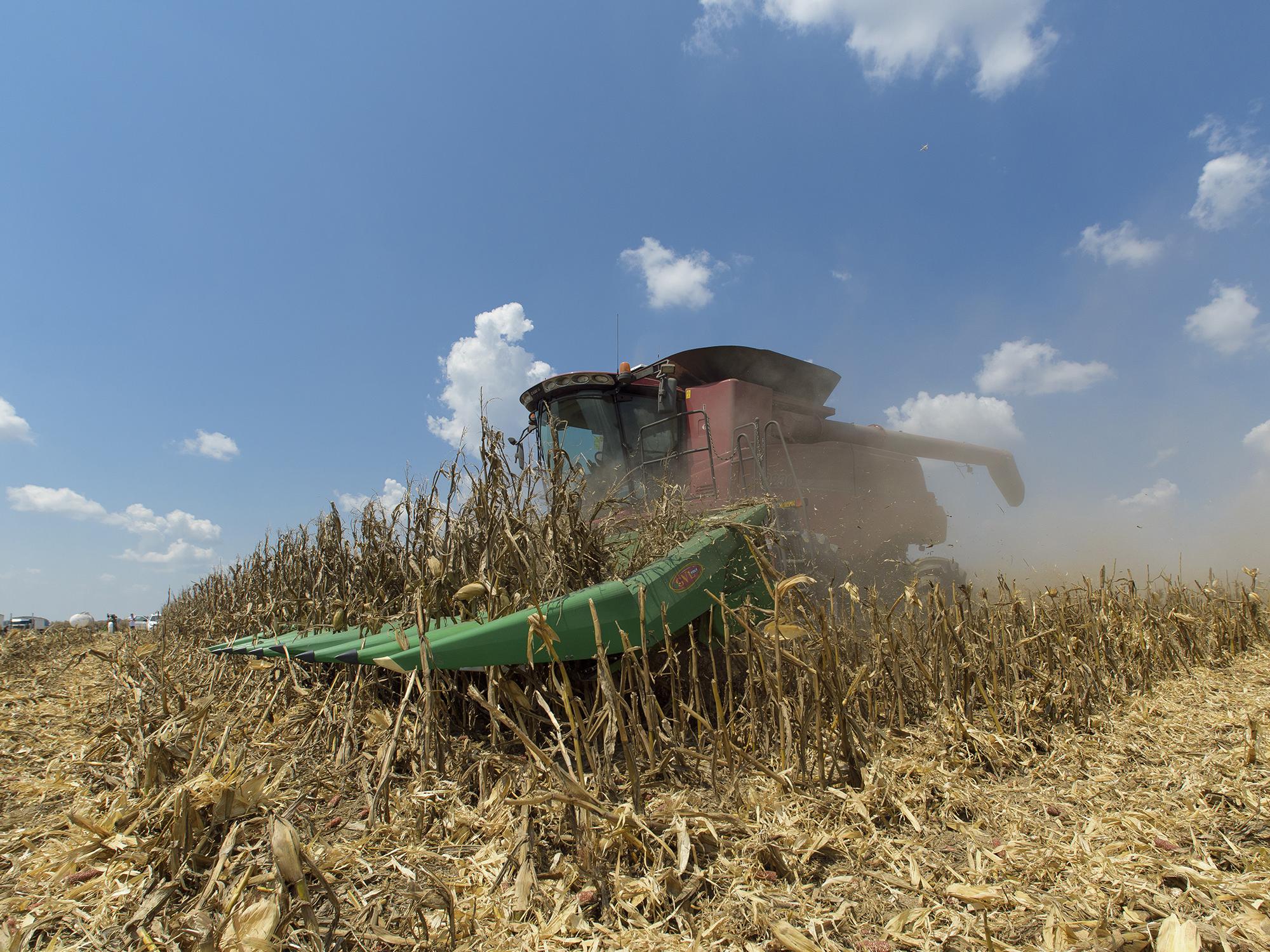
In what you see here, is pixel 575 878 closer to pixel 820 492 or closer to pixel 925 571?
pixel 820 492

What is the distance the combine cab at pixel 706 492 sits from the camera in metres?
2.25

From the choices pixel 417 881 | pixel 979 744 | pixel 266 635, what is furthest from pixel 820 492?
pixel 417 881

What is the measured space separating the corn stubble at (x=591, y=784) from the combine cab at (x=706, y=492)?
0.14 meters

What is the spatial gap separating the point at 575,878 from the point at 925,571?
20.8ft

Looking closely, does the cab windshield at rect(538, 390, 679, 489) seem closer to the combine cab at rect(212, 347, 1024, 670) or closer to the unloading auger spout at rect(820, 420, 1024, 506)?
the combine cab at rect(212, 347, 1024, 670)

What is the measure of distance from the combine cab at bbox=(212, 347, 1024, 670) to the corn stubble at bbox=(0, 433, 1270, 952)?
0.14 m

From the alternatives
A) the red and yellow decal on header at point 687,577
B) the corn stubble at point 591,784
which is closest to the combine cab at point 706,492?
the red and yellow decal on header at point 687,577

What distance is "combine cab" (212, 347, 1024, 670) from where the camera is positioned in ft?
7.39

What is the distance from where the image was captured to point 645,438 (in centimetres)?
555

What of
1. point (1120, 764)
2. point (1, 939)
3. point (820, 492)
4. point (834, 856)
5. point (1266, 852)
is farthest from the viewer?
point (820, 492)

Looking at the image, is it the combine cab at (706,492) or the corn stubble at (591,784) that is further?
the combine cab at (706,492)

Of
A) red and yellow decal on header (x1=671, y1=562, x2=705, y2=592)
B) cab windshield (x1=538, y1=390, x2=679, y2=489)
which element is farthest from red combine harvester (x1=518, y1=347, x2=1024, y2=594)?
red and yellow decal on header (x1=671, y1=562, x2=705, y2=592)

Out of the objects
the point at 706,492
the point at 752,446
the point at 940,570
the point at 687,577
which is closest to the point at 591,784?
the point at 687,577

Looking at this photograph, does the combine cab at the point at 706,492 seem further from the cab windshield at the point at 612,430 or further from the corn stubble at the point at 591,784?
the corn stubble at the point at 591,784
